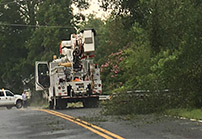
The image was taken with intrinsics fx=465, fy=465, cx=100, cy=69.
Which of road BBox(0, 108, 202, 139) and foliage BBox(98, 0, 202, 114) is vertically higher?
foliage BBox(98, 0, 202, 114)

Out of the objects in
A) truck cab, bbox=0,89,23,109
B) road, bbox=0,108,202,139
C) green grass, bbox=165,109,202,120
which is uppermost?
truck cab, bbox=0,89,23,109

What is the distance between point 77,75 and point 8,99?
15.0 metres

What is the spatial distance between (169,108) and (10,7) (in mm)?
40459

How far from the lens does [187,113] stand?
18.0 metres

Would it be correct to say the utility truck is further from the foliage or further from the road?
the road

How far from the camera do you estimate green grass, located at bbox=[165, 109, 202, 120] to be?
17009 millimetres

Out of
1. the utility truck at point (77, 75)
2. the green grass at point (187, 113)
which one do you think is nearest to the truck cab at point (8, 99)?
the utility truck at point (77, 75)

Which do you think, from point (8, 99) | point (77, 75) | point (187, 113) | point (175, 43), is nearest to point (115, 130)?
point (187, 113)

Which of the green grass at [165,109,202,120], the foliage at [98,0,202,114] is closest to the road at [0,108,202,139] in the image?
the green grass at [165,109,202,120]

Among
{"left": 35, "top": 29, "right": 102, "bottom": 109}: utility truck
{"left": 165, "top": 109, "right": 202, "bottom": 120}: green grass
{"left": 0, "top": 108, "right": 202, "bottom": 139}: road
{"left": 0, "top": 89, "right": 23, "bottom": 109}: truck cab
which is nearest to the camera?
{"left": 0, "top": 108, "right": 202, "bottom": 139}: road

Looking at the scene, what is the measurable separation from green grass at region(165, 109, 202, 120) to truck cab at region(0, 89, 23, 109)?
23.8 metres

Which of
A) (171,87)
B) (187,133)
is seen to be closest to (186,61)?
(171,87)

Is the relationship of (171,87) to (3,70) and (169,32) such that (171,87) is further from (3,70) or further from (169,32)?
(3,70)

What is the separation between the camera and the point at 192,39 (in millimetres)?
18641
